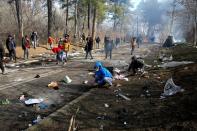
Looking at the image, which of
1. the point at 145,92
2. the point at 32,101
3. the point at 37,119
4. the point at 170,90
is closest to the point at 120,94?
the point at 145,92

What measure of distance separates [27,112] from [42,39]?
105 ft

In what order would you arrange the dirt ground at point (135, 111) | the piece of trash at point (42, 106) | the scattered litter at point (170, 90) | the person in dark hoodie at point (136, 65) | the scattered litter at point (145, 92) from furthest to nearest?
the person in dark hoodie at point (136, 65)
the scattered litter at point (145, 92)
the scattered litter at point (170, 90)
the piece of trash at point (42, 106)
the dirt ground at point (135, 111)

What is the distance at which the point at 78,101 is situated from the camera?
1224cm

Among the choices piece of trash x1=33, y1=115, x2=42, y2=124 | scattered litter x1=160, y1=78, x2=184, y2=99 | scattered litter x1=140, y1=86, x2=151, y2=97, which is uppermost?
scattered litter x1=160, y1=78, x2=184, y2=99

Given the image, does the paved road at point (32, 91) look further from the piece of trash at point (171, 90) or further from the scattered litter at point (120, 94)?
the piece of trash at point (171, 90)

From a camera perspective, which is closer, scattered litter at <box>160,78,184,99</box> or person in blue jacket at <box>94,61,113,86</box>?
scattered litter at <box>160,78,184,99</box>

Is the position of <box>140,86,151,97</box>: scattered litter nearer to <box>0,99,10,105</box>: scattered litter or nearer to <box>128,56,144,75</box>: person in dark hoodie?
<box>128,56,144,75</box>: person in dark hoodie

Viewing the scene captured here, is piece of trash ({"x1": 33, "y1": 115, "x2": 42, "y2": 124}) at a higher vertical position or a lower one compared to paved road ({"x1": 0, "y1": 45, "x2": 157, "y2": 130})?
lower

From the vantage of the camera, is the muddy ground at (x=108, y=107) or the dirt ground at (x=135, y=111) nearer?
the dirt ground at (x=135, y=111)

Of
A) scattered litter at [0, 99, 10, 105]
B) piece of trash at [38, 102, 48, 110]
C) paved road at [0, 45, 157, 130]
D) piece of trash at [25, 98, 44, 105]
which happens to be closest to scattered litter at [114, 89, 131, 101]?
paved road at [0, 45, 157, 130]

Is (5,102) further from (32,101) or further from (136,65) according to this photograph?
(136,65)

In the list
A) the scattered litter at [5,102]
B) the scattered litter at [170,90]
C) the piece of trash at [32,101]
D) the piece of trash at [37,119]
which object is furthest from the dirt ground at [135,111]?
the scattered litter at [5,102]

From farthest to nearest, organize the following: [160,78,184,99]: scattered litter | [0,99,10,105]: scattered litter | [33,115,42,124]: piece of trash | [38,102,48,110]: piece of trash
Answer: [160,78,184,99]: scattered litter < [0,99,10,105]: scattered litter < [38,102,48,110]: piece of trash < [33,115,42,124]: piece of trash

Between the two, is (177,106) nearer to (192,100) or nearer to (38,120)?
(192,100)
